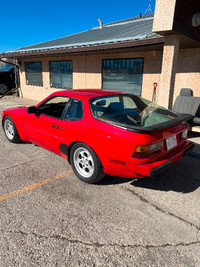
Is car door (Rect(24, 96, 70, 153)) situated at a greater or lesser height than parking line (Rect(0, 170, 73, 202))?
greater

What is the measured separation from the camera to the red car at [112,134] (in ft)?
8.82

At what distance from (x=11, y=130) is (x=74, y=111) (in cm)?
242

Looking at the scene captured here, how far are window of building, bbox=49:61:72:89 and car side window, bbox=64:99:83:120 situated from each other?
311 inches

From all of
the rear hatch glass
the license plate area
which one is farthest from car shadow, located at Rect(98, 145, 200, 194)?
the rear hatch glass

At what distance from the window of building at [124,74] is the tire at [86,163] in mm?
5542

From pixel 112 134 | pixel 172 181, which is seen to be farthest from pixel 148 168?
pixel 172 181

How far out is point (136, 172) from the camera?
2.74m

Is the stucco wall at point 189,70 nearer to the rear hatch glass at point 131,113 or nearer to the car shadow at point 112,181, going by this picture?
the rear hatch glass at point 131,113

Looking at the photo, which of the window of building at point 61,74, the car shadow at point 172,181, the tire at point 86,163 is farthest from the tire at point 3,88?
the car shadow at point 172,181

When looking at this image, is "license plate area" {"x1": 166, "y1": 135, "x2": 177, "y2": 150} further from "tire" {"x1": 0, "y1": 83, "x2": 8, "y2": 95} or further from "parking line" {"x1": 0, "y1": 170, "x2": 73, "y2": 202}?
→ "tire" {"x1": 0, "y1": 83, "x2": 8, "y2": 95}

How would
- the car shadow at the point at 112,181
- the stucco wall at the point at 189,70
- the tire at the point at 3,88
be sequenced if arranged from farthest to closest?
1. the tire at the point at 3,88
2. the stucco wall at the point at 189,70
3. the car shadow at the point at 112,181

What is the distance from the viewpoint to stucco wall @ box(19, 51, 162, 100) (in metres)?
7.54

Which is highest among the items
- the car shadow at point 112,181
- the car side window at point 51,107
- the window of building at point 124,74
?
the window of building at point 124,74

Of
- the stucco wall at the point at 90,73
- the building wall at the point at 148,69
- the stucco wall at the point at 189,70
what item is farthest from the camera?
the stucco wall at the point at 90,73
